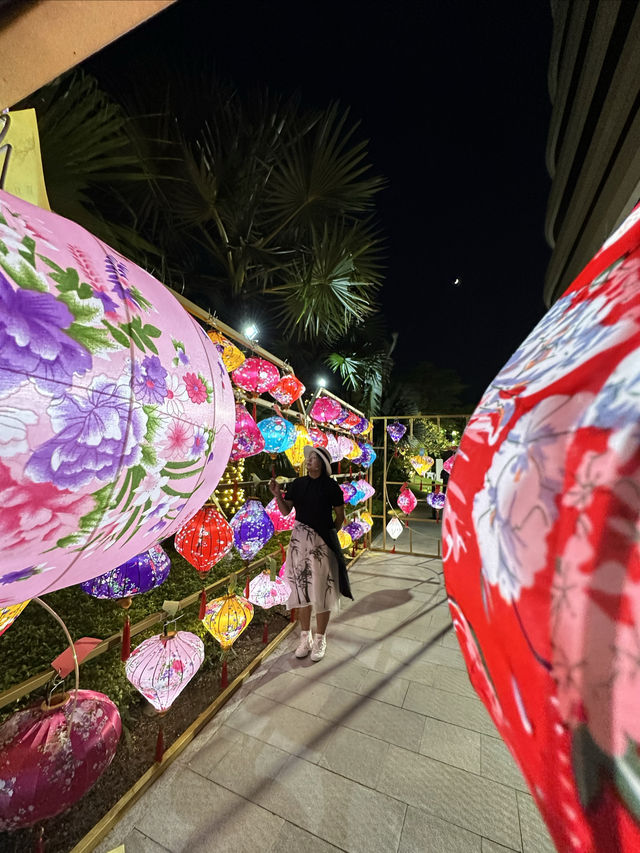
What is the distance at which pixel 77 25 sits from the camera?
0.44m

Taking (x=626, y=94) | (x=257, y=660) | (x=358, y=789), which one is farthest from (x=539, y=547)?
(x=257, y=660)

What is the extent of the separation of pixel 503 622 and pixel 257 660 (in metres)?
2.58

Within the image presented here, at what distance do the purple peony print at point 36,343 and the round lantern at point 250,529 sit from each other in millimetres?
1480

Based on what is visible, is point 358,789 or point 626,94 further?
point 358,789

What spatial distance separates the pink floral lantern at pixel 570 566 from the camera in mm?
139

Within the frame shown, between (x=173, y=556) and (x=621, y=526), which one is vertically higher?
(x=621, y=526)

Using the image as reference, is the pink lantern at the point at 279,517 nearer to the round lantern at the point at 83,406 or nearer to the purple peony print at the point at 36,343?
the round lantern at the point at 83,406

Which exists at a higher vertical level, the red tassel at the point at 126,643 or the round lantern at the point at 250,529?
the round lantern at the point at 250,529

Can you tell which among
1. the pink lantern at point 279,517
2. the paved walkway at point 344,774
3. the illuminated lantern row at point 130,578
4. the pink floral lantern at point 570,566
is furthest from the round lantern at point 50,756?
the pink lantern at point 279,517

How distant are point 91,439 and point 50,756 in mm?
919

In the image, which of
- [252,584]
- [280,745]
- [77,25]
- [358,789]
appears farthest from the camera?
[252,584]

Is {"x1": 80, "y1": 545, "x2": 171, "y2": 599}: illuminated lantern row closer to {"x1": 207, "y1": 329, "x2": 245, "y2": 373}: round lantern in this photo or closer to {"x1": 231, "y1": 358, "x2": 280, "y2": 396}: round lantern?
{"x1": 207, "y1": 329, "x2": 245, "y2": 373}: round lantern

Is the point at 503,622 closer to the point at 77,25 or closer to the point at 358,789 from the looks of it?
the point at 77,25

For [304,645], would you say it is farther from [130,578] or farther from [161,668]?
[130,578]
